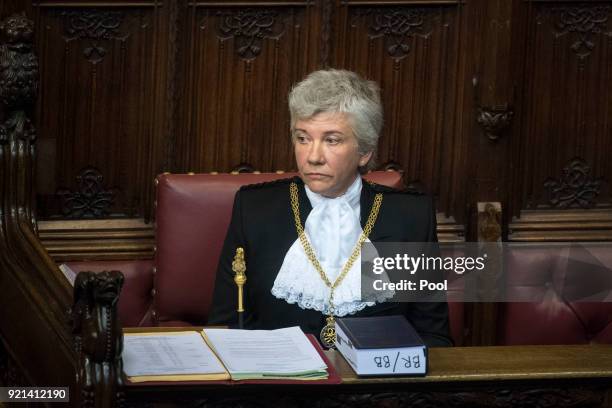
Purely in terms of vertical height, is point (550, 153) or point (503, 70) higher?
point (503, 70)

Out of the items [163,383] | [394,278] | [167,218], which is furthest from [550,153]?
[163,383]

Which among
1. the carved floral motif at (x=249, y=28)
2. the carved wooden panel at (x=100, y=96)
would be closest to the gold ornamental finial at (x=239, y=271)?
the carved wooden panel at (x=100, y=96)

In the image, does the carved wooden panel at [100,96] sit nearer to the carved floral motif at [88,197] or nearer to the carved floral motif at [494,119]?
the carved floral motif at [88,197]

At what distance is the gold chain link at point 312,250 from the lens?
3764 mm

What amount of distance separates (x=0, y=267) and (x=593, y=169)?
94.3 inches

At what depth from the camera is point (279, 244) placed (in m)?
3.86

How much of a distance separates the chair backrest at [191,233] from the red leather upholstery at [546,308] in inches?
45.9

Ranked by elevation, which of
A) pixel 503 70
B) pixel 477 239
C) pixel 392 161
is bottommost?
pixel 477 239

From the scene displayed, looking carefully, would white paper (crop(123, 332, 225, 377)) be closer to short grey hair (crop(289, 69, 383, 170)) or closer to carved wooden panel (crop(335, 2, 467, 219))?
short grey hair (crop(289, 69, 383, 170))

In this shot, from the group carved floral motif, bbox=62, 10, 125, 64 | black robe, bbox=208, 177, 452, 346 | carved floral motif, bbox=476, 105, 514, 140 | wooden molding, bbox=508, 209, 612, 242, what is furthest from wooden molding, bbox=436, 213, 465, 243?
carved floral motif, bbox=62, 10, 125, 64

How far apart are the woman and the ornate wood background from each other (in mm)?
731

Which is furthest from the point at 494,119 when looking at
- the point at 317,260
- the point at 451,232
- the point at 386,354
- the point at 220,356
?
the point at 220,356

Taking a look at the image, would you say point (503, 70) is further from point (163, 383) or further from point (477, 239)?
point (163, 383)

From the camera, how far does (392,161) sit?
4.74 metres
